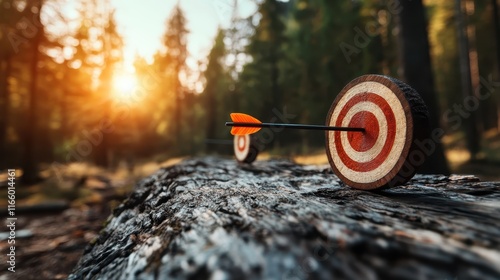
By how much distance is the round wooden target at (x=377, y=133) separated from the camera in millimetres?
1508

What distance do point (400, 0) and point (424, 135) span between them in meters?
4.69

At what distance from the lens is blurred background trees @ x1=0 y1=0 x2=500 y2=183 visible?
37.7ft

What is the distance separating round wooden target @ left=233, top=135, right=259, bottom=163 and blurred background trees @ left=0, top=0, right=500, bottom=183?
31.4 feet

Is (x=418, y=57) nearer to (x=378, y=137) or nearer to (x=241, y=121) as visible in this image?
(x=378, y=137)

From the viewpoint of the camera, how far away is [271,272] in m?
0.81

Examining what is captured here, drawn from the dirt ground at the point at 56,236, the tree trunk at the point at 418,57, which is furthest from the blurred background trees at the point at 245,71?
the tree trunk at the point at 418,57

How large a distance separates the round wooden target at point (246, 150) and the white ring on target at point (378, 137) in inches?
94.9

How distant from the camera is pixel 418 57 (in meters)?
4.87

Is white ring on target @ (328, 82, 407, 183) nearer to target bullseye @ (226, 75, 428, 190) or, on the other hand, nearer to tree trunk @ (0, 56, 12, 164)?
target bullseye @ (226, 75, 428, 190)

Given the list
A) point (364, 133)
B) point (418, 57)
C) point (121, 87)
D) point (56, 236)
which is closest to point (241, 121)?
point (364, 133)

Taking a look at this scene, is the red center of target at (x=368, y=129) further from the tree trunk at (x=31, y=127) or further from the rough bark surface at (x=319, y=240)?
the tree trunk at (x=31, y=127)

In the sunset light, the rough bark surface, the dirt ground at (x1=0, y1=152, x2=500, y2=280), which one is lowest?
the dirt ground at (x1=0, y1=152, x2=500, y2=280)

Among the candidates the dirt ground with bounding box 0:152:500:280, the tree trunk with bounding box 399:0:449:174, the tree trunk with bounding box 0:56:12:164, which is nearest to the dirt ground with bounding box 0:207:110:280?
the dirt ground with bounding box 0:152:500:280

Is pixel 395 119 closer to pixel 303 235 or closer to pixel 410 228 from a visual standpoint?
pixel 410 228
